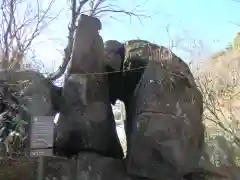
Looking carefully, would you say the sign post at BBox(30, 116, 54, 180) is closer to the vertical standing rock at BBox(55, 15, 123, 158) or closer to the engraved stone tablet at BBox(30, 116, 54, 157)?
the engraved stone tablet at BBox(30, 116, 54, 157)

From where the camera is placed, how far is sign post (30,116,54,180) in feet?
17.2

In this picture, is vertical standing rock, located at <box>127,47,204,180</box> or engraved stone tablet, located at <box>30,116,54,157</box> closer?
engraved stone tablet, located at <box>30,116,54,157</box>

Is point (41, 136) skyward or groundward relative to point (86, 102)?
groundward

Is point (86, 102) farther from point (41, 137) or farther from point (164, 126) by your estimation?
point (41, 137)

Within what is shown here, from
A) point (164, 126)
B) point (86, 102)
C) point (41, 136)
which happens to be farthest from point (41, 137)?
point (164, 126)

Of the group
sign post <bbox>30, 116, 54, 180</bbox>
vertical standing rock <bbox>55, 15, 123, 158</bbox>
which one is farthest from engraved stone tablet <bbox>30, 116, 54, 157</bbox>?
vertical standing rock <bbox>55, 15, 123, 158</bbox>

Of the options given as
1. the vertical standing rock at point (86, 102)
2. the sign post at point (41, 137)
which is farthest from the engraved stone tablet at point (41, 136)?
the vertical standing rock at point (86, 102)

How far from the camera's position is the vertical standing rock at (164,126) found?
257 inches

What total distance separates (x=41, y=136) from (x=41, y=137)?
0.05 feet

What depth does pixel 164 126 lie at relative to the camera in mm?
6539

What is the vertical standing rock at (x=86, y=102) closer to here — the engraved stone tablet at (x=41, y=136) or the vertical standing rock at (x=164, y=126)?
the vertical standing rock at (x=164, y=126)

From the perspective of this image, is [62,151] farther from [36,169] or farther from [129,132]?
[129,132]

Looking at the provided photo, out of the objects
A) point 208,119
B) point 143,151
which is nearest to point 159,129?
point 143,151

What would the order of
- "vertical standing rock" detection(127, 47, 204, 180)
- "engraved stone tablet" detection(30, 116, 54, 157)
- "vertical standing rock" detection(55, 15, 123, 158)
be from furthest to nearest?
"vertical standing rock" detection(55, 15, 123, 158)
"vertical standing rock" detection(127, 47, 204, 180)
"engraved stone tablet" detection(30, 116, 54, 157)
